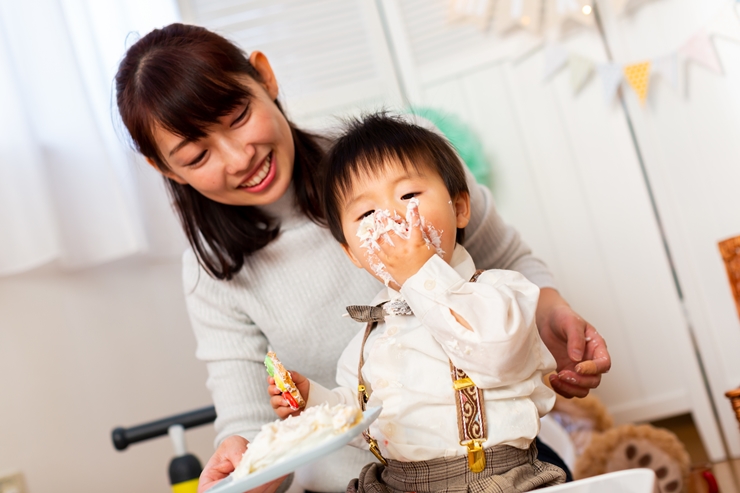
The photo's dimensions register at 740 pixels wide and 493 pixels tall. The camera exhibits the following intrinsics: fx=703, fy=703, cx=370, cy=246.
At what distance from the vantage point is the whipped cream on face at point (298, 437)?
2.39ft

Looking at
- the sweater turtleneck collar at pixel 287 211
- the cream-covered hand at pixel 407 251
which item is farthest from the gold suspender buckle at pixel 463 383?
the sweater turtleneck collar at pixel 287 211

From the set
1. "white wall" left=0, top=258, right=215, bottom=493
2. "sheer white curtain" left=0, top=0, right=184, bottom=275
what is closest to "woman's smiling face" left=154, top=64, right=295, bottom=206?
"sheer white curtain" left=0, top=0, right=184, bottom=275

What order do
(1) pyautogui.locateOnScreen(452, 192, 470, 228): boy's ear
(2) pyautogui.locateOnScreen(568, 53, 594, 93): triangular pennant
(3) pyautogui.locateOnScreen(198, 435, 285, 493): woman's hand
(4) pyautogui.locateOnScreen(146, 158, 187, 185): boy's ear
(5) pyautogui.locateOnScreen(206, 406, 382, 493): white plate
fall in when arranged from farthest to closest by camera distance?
(2) pyautogui.locateOnScreen(568, 53, 594, 93): triangular pennant → (4) pyautogui.locateOnScreen(146, 158, 187, 185): boy's ear → (1) pyautogui.locateOnScreen(452, 192, 470, 228): boy's ear → (3) pyautogui.locateOnScreen(198, 435, 285, 493): woman's hand → (5) pyautogui.locateOnScreen(206, 406, 382, 493): white plate

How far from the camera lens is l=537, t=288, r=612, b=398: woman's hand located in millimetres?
985

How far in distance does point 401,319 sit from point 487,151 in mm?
1628

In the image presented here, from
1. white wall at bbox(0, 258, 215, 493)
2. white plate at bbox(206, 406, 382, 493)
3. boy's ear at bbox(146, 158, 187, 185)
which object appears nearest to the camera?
white plate at bbox(206, 406, 382, 493)

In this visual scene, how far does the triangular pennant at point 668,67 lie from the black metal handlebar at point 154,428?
5.66ft

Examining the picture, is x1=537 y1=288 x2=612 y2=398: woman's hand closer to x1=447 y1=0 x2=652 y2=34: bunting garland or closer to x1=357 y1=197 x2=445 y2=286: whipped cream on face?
x1=357 y1=197 x2=445 y2=286: whipped cream on face

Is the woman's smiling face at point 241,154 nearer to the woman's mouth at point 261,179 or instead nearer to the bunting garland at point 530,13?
the woman's mouth at point 261,179

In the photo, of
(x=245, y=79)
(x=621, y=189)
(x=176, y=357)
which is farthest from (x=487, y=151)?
(x=245, y=79)

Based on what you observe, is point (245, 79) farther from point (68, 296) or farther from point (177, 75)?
point (68, 296)

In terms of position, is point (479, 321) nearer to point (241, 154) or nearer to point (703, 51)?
point (241, 154)

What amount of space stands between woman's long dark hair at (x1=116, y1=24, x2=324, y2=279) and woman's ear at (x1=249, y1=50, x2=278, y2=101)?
22 mm

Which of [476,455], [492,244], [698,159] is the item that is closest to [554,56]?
[698,159]
